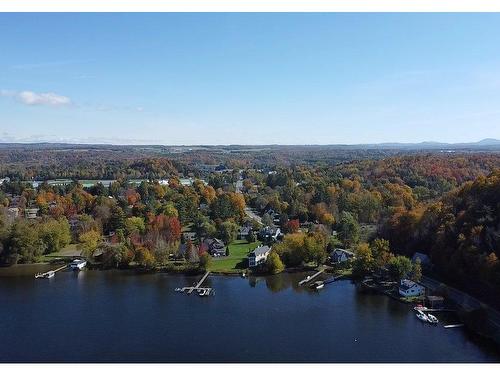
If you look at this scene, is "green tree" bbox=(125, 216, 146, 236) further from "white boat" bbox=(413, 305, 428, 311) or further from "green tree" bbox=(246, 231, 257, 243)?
"white boat" bbox=(413, 305, 428, 311)

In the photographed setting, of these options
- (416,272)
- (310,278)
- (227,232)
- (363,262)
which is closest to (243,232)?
(227,232)

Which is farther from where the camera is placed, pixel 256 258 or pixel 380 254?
pixel 256 258

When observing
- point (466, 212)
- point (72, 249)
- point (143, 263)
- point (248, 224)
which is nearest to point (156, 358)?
point (143, 263)

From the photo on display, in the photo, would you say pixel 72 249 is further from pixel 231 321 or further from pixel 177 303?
pixel 231 321

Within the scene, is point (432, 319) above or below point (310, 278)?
above

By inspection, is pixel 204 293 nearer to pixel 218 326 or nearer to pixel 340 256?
pixel 218 326

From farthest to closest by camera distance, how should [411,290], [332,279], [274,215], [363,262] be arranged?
1. [274,215]
2. [332,279]
3. [363,262]
4. [411,290]
